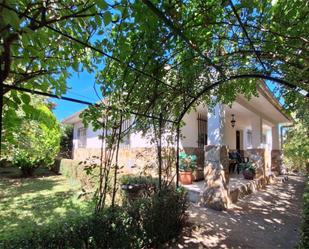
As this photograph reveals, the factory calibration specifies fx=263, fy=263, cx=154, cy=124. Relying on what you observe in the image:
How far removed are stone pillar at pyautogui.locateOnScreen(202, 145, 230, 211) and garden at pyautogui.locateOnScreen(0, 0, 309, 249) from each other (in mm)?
1518

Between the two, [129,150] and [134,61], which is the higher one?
[134,61]

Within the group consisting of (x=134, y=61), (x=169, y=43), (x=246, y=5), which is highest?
(x=246, y=5)

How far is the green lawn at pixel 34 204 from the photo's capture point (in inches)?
233

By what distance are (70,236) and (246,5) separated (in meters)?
3.31

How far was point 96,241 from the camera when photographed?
3.15 metres

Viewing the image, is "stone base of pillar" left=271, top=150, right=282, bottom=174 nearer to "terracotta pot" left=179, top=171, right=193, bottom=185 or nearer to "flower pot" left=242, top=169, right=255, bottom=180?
"flower pot" left=242, top=169, right=255, bottom=180

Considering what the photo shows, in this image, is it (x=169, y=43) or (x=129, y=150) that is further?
(x=129, y=150)

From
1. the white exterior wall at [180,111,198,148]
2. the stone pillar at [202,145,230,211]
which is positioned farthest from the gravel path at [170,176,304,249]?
the white exterior wall at [180,111,198,148]

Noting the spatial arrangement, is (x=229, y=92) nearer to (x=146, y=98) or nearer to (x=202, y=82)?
(x=202, y=82)

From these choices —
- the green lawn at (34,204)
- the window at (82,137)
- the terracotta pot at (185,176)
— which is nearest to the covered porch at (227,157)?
the terracotta pot at (185,176)

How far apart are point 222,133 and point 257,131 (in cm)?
589

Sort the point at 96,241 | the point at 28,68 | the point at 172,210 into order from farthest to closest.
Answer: the point at 172,210 < the point at 96,241 < the point at 28,68

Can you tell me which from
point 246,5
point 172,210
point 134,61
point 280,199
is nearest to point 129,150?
point 280,199

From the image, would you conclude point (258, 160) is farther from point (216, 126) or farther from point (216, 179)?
point (216, 179)
